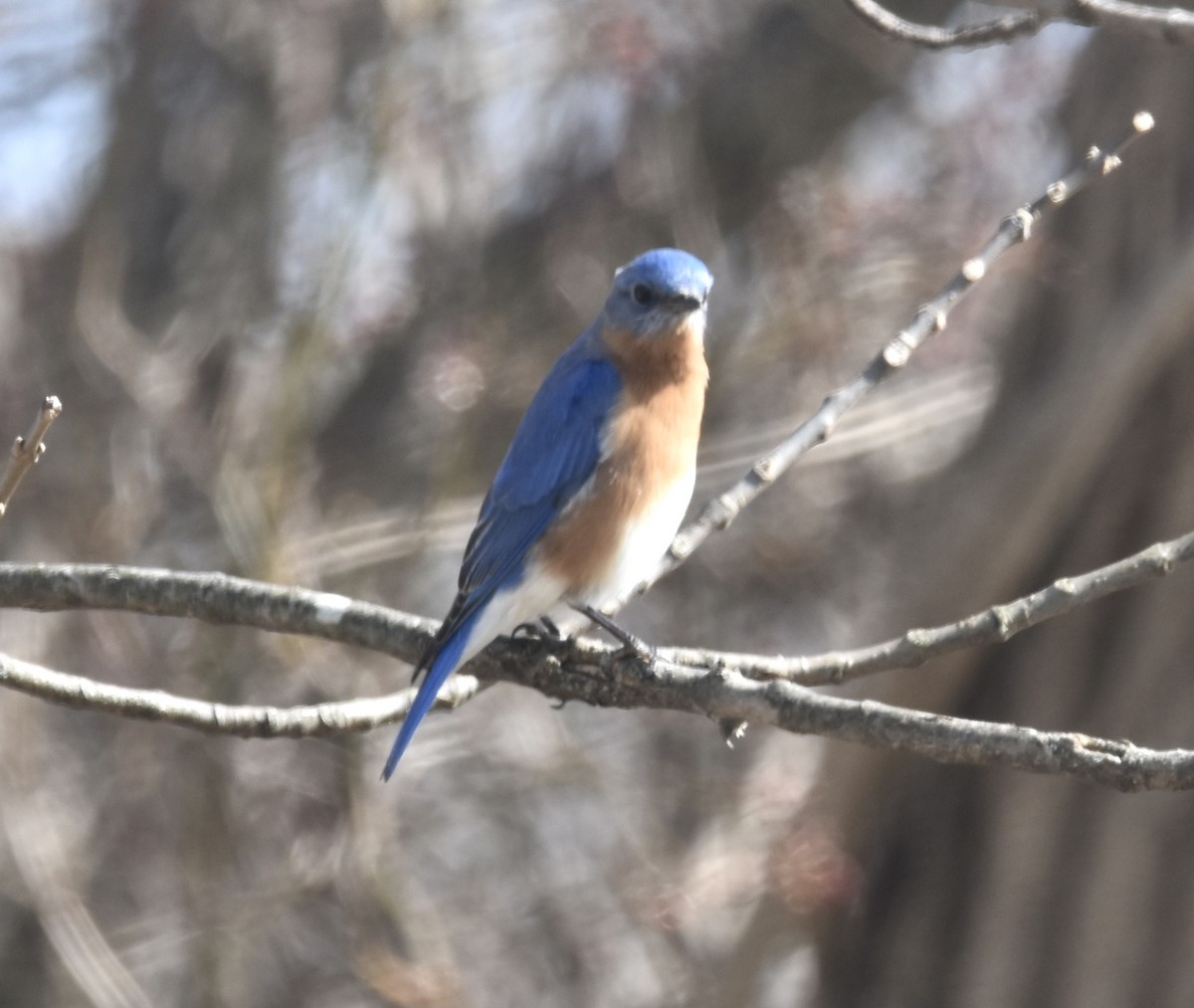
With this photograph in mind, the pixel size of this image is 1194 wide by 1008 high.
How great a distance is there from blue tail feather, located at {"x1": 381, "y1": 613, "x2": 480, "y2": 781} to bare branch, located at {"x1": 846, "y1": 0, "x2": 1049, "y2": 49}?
53.4 inches

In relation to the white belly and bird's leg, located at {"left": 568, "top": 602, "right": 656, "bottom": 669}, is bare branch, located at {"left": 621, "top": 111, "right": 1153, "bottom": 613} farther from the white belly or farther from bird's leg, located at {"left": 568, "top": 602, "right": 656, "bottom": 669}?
the white belly

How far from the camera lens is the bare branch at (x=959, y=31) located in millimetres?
2627

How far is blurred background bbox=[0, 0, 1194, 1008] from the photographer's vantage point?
19.0 feet

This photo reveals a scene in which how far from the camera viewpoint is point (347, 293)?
20.9ft

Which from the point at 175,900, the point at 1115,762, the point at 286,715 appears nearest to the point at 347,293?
the point at 175,900

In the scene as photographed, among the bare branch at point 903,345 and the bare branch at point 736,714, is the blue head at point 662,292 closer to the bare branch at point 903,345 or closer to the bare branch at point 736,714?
the bare branch at point 903,345

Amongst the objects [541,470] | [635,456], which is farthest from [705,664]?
[541,470]

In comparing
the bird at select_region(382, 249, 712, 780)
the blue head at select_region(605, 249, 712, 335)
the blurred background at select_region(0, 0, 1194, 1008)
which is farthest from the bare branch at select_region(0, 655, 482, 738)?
the blurred background at select_region(0, 0, 1194, 1008)

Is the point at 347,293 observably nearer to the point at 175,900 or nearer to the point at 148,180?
the point at 148,180

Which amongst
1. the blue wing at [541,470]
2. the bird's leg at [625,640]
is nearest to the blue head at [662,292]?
the blue wing at [541,470]

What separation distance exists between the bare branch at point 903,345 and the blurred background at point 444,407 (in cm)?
174

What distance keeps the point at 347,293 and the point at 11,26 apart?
88.3 inches

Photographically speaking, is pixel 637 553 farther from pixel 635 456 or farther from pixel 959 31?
pixel 959 31

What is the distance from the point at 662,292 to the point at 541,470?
1.73ft
